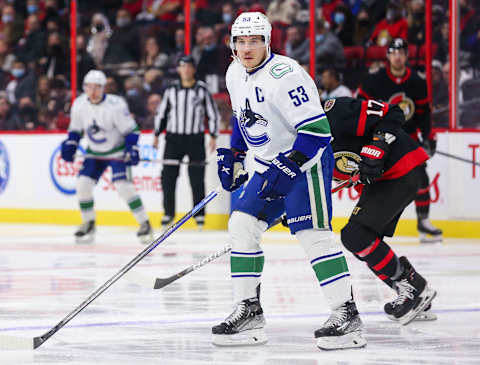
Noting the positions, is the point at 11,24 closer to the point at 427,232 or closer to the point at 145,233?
the point at 145,233

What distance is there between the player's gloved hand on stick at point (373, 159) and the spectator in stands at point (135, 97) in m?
6.73

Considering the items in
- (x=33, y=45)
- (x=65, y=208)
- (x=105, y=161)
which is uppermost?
(x=33, y=45)

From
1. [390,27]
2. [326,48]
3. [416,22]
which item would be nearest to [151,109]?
[326,48]

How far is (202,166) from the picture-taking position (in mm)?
9742

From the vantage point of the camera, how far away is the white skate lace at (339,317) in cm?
378

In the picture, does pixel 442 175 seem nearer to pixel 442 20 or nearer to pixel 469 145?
pixel 469 145

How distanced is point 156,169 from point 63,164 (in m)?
1.08

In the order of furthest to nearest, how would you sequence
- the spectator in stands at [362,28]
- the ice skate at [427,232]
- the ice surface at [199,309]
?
the spectator in stands at [362,28] < the ice skate at [427,232] < the ice surface at [199,309]

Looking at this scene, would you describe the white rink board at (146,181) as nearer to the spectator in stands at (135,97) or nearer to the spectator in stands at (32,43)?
the spectator in stands at (135,97)

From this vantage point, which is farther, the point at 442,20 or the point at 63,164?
the point at 63,164

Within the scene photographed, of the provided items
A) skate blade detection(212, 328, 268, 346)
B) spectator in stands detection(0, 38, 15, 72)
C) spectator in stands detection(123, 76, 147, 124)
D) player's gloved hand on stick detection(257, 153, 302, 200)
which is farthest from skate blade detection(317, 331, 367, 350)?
spectator in stands detection(0, 38, 15, 72)

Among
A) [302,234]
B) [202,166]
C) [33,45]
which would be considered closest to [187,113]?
[202,166]

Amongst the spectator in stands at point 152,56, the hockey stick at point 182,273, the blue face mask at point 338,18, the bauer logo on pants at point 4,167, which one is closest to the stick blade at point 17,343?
the hockey stick at point 182,273

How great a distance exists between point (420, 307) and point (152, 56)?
272 inches
